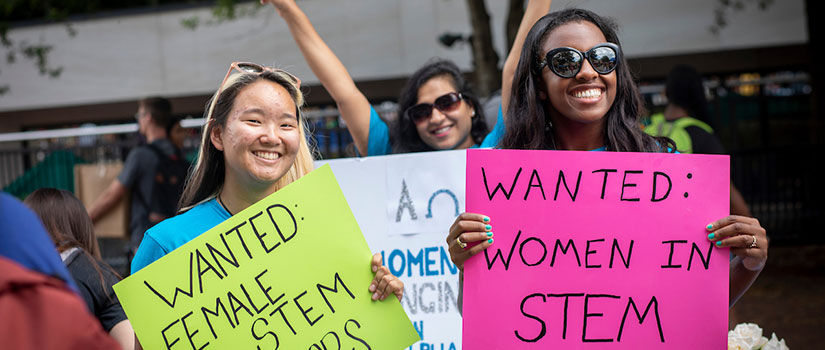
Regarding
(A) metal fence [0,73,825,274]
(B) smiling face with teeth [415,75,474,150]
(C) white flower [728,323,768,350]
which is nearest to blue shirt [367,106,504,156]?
(B) smiling face with teeth [415,75,474,150]

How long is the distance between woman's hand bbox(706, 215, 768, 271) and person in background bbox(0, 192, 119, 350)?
1600mm

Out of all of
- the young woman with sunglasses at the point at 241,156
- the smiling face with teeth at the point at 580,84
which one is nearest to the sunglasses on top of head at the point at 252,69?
the young woman with sunglasses at the point at 241,156

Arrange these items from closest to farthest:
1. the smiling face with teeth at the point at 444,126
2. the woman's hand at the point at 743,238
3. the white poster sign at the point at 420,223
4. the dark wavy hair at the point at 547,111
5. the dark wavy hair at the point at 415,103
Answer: the woman's hand at the point at 743,238, the dark wavy hair at the point at 547,111, the white poster sign at the point at 420,223, the smiling face with teeth at the point at 444,126, the dark wavy hair at the point at 415,103

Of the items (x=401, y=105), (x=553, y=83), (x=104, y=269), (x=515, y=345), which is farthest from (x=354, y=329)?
(x=401, y=105)

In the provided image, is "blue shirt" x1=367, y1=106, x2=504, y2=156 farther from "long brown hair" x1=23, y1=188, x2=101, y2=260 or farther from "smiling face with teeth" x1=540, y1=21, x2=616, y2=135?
"smiling face with teeth" x1=540, y1=21, x2=616, y2=135

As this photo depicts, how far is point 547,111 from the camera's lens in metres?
2.43

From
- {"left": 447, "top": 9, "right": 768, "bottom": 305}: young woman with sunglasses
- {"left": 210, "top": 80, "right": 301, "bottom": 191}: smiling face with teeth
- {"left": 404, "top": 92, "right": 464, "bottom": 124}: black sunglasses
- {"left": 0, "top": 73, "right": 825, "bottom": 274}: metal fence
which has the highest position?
{"left": 0, "top": 73, "right": 825, "bottom": 274}: metal fence

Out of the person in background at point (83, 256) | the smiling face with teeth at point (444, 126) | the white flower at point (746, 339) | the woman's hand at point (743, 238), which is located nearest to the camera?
the woman's hand at point (743, 238)

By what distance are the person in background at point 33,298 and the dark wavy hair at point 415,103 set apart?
101 inches

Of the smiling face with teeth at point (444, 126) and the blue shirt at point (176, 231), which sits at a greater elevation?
the smiling face with teeth at point (444, 126)

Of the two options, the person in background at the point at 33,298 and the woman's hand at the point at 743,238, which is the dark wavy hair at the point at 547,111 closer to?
the woman's hand at the point at 743,238

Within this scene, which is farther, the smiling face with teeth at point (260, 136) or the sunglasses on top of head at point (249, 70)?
the sunglasses on top of head at point (249, 70)

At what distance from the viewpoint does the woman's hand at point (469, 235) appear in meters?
2.14

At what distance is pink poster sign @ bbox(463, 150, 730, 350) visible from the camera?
2150 millimetres
